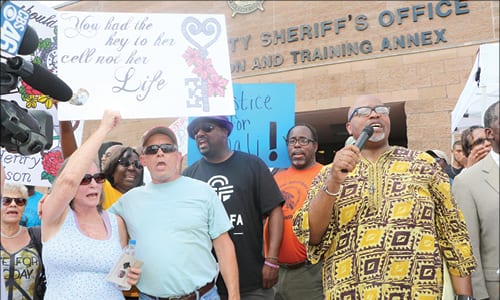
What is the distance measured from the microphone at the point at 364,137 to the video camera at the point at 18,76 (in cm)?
127

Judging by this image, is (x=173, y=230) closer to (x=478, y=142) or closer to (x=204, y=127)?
(x=204, y=127)

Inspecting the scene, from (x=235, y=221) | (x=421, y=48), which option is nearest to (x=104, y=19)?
(x=235, y=221)

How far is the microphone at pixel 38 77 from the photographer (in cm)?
148

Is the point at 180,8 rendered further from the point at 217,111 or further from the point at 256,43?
the point at 217,111

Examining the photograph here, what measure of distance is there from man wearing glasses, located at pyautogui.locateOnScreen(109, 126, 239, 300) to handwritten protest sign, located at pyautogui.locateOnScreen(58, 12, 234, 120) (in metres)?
0.37

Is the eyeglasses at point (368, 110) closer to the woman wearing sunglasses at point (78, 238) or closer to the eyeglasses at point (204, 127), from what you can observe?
the woman wearing sunglasses at point (78, 238)

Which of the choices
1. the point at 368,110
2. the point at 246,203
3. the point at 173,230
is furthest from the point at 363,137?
the point at 246,203

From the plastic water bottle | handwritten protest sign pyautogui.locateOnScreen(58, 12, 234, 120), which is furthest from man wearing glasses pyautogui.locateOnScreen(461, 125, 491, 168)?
the plastic water bottle

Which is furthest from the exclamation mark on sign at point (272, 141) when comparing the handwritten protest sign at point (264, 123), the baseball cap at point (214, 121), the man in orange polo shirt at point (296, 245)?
the baseball cap at point (214, 121)

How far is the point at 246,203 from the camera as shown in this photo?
3.23 metres

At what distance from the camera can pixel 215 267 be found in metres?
2.64

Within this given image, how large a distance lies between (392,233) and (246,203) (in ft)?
3.99

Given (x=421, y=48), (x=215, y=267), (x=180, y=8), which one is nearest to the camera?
(x=215, y=267)

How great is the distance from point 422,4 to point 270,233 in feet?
23.6
